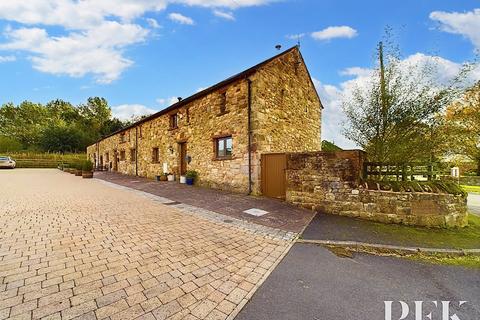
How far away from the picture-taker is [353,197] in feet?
21.7

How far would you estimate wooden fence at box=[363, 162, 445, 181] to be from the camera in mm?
6406

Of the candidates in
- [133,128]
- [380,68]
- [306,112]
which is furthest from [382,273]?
[133,128]

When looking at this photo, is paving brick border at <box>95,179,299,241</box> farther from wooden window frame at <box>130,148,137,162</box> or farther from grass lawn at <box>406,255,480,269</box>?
wooden window frame at <box>130,148,137,162</box>

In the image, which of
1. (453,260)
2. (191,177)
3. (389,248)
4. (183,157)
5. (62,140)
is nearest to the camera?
(453,260)

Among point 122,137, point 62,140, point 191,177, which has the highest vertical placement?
point 62,140

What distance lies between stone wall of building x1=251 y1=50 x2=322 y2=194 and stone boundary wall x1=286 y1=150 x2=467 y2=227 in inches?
99.4

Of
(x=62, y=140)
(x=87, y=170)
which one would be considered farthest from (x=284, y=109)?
(x=62, y=140)

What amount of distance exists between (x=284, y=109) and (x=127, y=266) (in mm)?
10817

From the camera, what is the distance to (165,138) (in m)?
16.0

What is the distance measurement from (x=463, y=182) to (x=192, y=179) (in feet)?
76.4

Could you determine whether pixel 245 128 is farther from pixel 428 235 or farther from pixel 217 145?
pixel 428 235

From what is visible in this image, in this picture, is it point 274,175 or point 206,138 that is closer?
point 274,175

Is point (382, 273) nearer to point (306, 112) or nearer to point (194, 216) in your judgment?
point (194, 216)

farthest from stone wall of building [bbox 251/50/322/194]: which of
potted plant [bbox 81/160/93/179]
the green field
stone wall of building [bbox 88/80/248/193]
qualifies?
the green field
